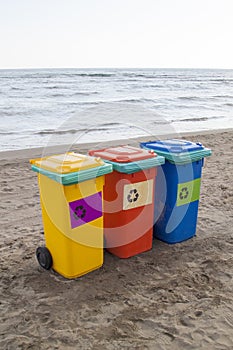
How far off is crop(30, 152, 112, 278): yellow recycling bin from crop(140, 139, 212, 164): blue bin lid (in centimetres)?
66

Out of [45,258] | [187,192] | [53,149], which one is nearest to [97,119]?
[53,149]

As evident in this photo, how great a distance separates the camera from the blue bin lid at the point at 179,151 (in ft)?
9.47

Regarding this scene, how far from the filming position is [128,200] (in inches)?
107

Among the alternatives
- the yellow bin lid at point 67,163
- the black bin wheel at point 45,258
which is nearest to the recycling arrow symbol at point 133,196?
the yellow bin lid at point 67,163

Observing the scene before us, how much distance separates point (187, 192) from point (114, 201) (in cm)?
76

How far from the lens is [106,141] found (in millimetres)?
7930

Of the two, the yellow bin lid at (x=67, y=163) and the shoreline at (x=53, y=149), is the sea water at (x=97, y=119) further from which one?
the yellow bin lid at (x=67, y=163)

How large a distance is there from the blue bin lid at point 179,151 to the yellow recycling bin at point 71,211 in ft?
2.18

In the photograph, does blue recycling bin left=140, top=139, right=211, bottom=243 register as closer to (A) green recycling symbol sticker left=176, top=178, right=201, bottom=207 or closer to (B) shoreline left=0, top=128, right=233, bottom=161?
(A) green recycling symbol sticker left=176, top=178, right=201, bottom=207

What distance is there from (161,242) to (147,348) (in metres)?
1.37

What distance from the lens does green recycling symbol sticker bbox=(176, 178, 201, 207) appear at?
302cm

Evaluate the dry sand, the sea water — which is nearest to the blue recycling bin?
the dry sand

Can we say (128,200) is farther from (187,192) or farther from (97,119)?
(97,119)

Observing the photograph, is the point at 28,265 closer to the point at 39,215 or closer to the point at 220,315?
the point at 39,215
